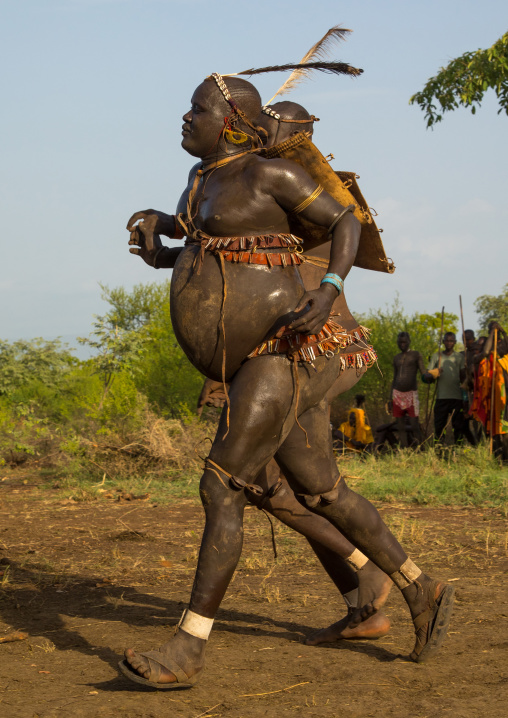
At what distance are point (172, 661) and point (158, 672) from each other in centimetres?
7

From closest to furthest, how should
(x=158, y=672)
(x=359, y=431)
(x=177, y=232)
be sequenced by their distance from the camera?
(x=158, y=672) → (x=177, y=232) → (x=359, y=431)

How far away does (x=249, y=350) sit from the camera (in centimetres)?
329

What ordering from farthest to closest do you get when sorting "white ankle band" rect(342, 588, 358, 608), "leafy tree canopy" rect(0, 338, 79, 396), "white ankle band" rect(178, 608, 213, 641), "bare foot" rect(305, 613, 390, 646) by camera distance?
"leafy tree canopy" rect(0, 338, 79, 396) < "white ankle band" rect(342, 588, 358, 608) < "bare foot" rect(305, 613, 390, 646) < "white ankle band" rect(178, 608, 213, 641)

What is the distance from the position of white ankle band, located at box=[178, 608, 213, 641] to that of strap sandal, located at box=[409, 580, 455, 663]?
0.90 metres

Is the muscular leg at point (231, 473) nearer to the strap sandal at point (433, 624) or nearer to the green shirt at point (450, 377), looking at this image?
the strap sandal at point (433, 624)

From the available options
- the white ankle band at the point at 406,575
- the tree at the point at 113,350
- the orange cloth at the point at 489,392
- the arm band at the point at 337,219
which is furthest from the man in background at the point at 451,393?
the arm band at the point at 337,219

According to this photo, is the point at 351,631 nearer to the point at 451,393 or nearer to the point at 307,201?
the point at 307,201

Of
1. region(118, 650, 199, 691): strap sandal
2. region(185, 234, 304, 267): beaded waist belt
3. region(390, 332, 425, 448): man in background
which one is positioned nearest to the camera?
region(118, 650, 199, 691): strap sandal

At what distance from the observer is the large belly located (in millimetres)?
3246

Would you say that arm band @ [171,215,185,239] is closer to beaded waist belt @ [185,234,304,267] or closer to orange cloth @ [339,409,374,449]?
beaded waist belt @ [185,234,304,267]

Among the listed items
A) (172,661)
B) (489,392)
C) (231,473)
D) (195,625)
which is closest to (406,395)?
(489,392)

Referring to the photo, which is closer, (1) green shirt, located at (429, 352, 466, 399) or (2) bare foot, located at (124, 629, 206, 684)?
(2) bare foot, located at (124, 629, 206, 684)

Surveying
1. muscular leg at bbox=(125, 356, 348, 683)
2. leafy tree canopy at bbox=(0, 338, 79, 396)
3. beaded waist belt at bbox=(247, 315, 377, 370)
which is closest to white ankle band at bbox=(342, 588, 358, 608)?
muscular leg at bbox=(125, 356, 348, 683)

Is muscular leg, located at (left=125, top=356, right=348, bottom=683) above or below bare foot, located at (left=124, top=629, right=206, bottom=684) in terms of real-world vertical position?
above
